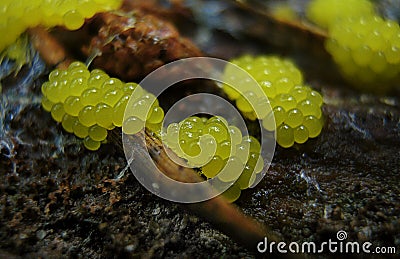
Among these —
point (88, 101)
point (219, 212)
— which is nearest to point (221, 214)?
point (219, 212)

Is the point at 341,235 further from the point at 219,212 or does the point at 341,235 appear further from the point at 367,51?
the point at 367,51

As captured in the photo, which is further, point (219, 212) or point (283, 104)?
point (283, 104)

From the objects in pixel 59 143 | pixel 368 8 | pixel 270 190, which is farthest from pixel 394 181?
pixel 59 143

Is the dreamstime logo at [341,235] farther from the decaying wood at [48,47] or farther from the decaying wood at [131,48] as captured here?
the decaying wood at [48,47]

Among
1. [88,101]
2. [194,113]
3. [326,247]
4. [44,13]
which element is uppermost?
[44,13]

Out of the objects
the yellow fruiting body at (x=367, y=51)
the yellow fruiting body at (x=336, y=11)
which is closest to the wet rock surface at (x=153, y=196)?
the yellow fruiting body at (x=367, y=51)

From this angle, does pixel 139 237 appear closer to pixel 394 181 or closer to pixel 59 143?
pixel 59 143

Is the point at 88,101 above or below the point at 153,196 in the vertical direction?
above

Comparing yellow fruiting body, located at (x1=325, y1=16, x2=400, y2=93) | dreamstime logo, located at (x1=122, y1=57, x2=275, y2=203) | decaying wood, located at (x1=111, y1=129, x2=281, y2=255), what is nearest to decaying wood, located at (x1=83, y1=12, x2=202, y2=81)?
dreamstime logo, located at (x1=122, y1=57, x2=275, y2=203)
